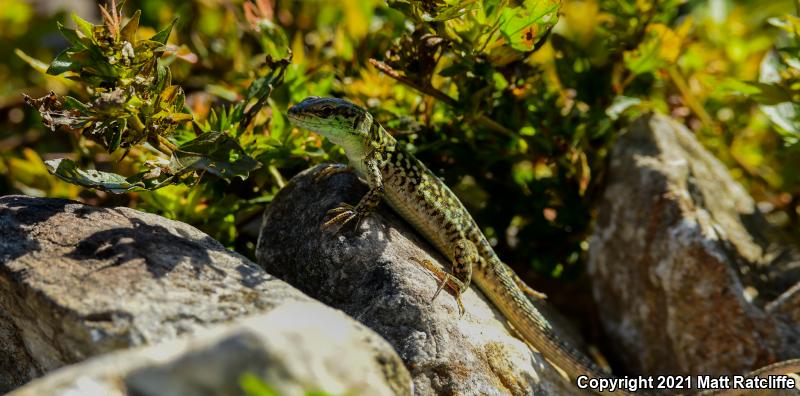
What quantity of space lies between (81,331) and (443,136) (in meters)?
2.29

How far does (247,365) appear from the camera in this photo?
6.31 feet

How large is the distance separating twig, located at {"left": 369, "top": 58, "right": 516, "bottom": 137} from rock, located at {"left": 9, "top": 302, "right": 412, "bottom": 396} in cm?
166

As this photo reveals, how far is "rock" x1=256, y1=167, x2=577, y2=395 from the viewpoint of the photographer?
3.09 meters

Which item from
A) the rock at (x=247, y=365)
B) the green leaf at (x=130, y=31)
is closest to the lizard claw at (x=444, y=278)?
the rock at (x=247, y=365)

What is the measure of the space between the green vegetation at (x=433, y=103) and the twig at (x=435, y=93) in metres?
0.02

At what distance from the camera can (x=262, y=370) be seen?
192 cm

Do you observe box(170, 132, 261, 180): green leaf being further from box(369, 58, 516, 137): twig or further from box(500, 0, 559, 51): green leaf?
box(500, 0, 559, 51): green leaf

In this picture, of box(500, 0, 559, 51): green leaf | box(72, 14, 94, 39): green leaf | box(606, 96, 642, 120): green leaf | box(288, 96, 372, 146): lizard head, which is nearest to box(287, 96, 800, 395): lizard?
box(288, 96, 372, 146): lizard head

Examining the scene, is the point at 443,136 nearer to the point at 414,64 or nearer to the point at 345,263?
the point at 414,64

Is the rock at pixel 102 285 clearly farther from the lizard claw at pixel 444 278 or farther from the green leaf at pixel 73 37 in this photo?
the lizard claw at pixel 444 278

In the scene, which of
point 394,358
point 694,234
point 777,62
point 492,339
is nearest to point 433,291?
point 492,339

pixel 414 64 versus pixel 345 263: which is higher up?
pixel 414 64

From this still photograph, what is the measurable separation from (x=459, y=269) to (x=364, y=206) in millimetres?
559

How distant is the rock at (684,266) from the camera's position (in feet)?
12.7
